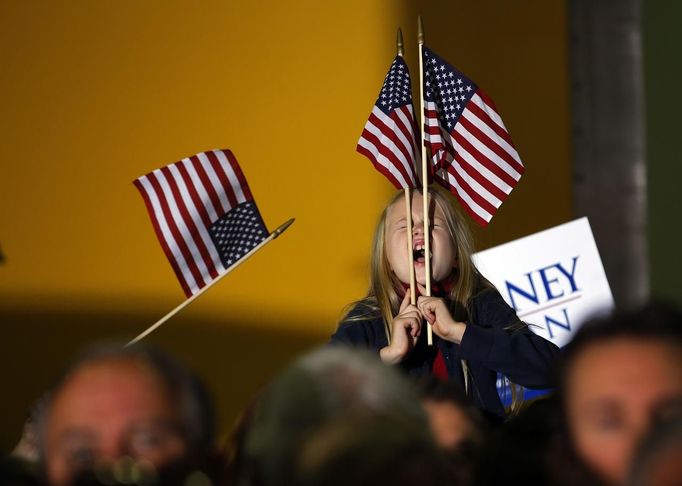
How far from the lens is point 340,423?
1.34 m

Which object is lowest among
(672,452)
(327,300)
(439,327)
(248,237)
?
(327,300)

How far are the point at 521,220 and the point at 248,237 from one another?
191cm

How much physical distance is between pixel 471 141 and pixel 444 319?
0.59 metres

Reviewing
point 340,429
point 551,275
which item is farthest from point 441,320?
point 340,429

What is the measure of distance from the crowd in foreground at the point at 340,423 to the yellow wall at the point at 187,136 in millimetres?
2875

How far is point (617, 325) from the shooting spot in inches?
57.9

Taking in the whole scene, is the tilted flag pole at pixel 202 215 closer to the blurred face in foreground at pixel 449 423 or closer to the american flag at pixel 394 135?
the american flag at pixel 394 135

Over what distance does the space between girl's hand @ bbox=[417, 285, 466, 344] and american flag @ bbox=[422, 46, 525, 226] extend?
1.44 feet

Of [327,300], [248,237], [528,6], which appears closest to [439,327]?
[248,237]

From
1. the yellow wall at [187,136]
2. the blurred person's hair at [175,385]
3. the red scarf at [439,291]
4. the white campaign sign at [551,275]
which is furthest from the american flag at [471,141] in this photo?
the blurred person's hair at [175,385]

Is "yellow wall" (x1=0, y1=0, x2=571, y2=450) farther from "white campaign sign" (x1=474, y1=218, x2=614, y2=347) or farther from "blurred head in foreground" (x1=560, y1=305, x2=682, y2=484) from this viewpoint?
"blurred head in foreground" (x1=560, y1=305, x2=682, y2=484)

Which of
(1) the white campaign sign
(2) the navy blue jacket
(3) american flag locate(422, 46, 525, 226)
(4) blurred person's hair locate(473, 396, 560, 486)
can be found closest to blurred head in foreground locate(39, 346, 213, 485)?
(4) blurred person's hair locate(473, 396, 560, 486)

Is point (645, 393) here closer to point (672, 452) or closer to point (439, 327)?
point (672, 452)

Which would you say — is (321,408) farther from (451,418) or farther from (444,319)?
(444,319)
